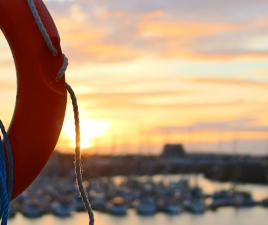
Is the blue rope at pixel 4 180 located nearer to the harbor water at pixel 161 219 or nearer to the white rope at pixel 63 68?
the white rope at pixel 63 68

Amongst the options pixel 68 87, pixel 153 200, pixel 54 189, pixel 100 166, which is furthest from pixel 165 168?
pixel 68 87

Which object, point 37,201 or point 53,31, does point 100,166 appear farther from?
point 53,31

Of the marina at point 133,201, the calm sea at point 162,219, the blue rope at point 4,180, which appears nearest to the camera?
the blue rope at point 4,180

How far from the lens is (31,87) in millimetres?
2697

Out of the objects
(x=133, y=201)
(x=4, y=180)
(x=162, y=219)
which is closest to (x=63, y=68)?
(x=4, y=180)

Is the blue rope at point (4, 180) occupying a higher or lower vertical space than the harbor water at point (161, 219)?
higher

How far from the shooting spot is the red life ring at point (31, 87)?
270 cm

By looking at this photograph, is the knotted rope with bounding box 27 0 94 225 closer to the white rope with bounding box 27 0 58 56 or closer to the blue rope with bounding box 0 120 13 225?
the white rope with bounding box 27 0 58 56

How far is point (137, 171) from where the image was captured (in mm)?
64438

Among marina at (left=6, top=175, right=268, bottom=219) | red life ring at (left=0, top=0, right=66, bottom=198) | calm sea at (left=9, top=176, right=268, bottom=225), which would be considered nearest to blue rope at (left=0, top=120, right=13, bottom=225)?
red life ring at (left=0, top=0, right=66, bottom=198)

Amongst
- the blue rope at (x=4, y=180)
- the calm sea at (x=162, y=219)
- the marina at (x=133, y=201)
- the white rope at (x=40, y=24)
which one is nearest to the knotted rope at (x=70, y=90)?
the white rope at (x=40, y=24)

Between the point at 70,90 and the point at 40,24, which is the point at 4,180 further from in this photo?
the point at 40,24

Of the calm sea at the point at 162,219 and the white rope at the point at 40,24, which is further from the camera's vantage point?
the calm sea at the point at 162,219

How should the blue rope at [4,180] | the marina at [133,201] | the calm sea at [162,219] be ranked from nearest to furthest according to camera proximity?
the blue rope at [4,180]
the calm sea at [162,219]
the marina at [133,201]
